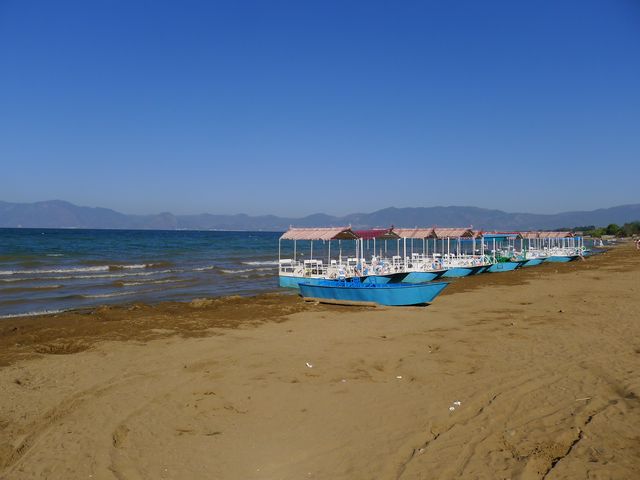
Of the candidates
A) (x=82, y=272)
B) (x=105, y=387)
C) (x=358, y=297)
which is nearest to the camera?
(x=105, y=387)

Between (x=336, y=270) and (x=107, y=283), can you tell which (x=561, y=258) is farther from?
(x=107, y=283)

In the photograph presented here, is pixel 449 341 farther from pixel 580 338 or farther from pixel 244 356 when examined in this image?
pixel 244 356

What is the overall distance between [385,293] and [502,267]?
65.8 feet

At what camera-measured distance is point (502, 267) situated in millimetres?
34656

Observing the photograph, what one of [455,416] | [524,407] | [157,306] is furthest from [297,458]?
[157,306]

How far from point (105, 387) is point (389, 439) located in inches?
205

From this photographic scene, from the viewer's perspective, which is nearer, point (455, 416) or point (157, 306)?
point (455, 416)

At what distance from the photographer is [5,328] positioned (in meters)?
14.1

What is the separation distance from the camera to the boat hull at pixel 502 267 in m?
33.7

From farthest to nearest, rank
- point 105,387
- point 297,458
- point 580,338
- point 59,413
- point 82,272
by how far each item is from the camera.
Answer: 1. point 82,272
2. point 580,338
3. point 105,387
4. point 59,413
5. point 297,458

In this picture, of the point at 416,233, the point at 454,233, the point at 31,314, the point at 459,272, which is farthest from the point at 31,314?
the point at 454,233

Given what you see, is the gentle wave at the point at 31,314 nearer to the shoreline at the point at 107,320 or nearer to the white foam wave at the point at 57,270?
the shoreline at the point at 107,320

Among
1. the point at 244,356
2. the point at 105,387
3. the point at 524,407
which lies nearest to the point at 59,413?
the point at 105,387

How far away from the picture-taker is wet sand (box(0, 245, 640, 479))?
545 centimetres
